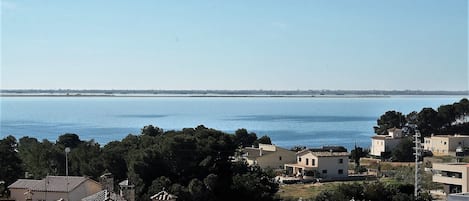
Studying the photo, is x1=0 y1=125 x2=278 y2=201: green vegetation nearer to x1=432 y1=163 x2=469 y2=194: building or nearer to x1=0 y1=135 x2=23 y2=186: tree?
x1=0 y1=135 x2=23 y2=186: tree

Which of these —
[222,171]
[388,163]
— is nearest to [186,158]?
[222,171]

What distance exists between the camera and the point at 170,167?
21156 millimetres

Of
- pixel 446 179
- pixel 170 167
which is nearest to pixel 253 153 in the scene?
pixel 446 179

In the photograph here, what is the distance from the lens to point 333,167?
116 ft

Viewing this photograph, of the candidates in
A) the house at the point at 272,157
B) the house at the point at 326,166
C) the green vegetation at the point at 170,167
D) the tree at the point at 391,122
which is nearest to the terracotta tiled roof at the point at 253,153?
the house at the point at 272,157

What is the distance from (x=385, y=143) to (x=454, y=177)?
18159 millimetres

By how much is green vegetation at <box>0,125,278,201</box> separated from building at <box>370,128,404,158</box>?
23.5 metres

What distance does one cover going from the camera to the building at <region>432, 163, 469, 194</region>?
2650cm

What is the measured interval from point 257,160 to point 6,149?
16795mm

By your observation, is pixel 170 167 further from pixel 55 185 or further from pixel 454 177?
pixel 454 177

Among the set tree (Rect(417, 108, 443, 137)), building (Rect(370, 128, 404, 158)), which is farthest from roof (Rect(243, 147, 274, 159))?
Answer: tree (Rect(417, 108, 443, 137))

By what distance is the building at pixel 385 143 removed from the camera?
1764 inches

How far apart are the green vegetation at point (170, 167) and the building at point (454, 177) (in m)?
9.36

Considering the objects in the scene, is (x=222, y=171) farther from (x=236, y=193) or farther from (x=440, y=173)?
(x=440, y=173)
